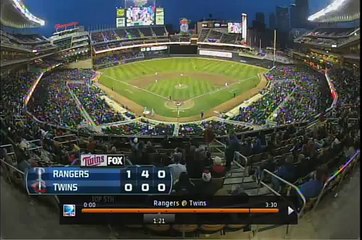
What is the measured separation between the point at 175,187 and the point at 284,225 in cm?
74

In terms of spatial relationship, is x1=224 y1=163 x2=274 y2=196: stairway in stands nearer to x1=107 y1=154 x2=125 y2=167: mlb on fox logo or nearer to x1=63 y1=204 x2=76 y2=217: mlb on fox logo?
x1=107 y1=154 x2=125 y2=167: mlb on fox logo

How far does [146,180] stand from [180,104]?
514mm

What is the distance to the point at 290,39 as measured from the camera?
138 inches

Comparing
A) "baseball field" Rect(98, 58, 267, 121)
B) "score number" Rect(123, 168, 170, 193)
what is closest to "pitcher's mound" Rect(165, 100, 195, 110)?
"baseball field" Rect(98, 58, 267, 121)

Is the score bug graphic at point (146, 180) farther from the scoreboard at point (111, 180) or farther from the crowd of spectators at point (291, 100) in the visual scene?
the crowd of spectators at point (291, 100)

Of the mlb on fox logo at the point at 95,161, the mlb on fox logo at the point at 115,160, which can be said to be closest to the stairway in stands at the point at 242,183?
the mlb on fox logo at the point at 115,160

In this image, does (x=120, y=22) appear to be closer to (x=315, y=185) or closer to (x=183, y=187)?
(x=183, y=187)

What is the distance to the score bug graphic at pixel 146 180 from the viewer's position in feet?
11.1

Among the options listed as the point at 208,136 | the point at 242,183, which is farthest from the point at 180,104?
the point at 242,183

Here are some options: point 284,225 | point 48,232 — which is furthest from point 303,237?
point 48,232

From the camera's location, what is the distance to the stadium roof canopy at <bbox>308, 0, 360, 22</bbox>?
3.34 meters

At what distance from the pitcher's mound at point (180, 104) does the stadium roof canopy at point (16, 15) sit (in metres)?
0.92

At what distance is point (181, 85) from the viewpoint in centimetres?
353

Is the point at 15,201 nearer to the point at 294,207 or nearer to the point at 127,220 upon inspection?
the point at 127,220
